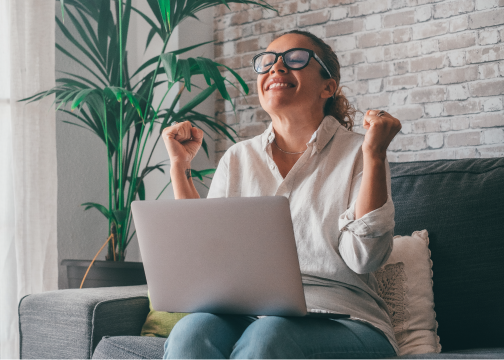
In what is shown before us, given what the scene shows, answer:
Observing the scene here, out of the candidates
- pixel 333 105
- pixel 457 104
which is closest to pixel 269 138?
pixel 333 105

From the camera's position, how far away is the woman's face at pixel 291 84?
148 centimetres

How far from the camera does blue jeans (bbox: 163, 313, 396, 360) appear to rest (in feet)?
3.25

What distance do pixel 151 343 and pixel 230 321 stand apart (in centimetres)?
23

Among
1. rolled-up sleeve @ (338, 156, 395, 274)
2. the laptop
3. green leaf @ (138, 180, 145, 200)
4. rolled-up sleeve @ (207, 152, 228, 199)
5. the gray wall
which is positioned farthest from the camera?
the gray wall

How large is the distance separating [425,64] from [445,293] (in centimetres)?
110

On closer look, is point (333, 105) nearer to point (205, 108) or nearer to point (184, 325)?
point (184, 325)

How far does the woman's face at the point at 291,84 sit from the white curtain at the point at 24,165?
3.63 feet

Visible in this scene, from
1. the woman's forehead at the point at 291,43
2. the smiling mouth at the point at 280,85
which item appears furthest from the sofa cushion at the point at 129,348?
the woman's forehead at the point at 291,43

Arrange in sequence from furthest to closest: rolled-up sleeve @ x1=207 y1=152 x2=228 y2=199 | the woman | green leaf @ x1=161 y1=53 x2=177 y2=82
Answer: green leaf @ x1=161 y1=53 x2=177 y2=82
rolled-up sleeve @ x1=207 y1=152 x2=228 y2=199
the woman

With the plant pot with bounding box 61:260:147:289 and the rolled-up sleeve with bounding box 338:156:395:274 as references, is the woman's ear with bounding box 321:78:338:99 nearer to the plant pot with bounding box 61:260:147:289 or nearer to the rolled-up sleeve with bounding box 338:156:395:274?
the rolled-up sleeve with bounding box 338:156:395:274

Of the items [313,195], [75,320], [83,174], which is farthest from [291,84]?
[83,174]

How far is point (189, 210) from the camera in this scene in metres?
0.99

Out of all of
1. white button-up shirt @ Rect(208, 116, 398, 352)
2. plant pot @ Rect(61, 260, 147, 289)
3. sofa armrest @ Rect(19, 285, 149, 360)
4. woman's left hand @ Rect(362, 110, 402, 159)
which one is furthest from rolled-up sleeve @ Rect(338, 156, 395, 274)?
plant pot @ Rect(61, 260, 147, 289)

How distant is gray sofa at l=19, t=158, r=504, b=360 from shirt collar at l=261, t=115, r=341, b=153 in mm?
362
